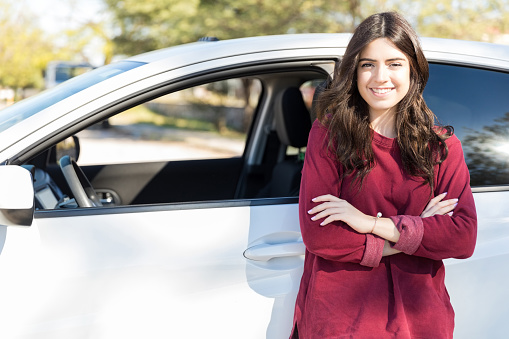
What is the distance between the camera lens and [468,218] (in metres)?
1.62

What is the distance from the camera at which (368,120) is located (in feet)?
5.62

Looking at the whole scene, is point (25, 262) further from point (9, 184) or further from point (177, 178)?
point (177, 178)

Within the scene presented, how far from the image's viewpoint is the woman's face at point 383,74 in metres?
1.63

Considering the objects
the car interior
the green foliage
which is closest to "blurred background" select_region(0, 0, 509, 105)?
the green foliage

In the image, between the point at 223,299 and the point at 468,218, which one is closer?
the point at 468,218

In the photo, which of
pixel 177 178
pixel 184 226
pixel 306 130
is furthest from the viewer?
pixel 177 178

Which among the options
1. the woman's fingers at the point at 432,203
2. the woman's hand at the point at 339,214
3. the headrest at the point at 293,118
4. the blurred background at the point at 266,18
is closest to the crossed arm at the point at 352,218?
the woman's hand at the point at 339,214

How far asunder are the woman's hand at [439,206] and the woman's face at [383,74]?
30 centimetres

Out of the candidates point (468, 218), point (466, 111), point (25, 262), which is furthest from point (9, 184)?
point (466, 111)

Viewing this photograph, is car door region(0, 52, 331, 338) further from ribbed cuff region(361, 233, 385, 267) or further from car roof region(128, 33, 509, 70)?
car roof region(128, 33, 509, 70)

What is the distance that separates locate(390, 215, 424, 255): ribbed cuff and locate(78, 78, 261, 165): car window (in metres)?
9.62

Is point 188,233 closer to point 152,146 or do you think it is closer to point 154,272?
point 154,272

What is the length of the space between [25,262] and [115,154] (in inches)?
420

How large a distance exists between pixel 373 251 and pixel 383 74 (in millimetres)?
492
